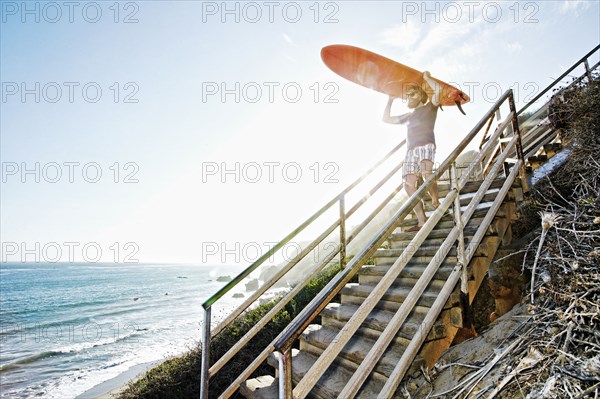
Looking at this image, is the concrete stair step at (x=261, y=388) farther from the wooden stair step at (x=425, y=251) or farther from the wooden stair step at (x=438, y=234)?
the wooden stair step at (x=438, y=234)

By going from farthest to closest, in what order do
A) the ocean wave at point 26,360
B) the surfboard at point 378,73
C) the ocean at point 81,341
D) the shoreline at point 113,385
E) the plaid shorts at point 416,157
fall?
the ocean wave at point 26,360 < the ocean at point 81,341 < the shoreline at point 113,385 < the surfboard at point 378,73 < the plaid shorts at point 416,157

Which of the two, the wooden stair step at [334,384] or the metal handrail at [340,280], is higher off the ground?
the metal handrail at [340,280]

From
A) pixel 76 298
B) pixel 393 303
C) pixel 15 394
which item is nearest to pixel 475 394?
pixel 393 303

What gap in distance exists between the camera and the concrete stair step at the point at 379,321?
251cm

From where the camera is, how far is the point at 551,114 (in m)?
4.95

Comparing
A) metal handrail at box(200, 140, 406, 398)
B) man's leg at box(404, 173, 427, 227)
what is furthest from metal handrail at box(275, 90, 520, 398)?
metal handrail at box(200, 140, 406, 398)

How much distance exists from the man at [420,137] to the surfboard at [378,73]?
0.11 metres

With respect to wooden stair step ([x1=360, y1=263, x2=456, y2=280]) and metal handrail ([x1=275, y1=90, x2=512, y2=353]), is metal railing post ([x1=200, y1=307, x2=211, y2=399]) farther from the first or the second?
wooden stair step ([x1=360, y1=263, x2=456, y2=280])

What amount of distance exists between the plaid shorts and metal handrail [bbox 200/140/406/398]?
0.65 meters

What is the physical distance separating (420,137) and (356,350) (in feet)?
8.76

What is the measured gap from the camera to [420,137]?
380 cm

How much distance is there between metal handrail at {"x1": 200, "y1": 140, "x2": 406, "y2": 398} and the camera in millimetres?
2666

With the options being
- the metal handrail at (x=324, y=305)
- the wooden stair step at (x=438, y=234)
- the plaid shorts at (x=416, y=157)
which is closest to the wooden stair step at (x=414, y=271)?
the wooden stair step at (x=438, y=234)

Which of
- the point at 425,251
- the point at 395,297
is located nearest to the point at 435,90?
the point at 425,251
